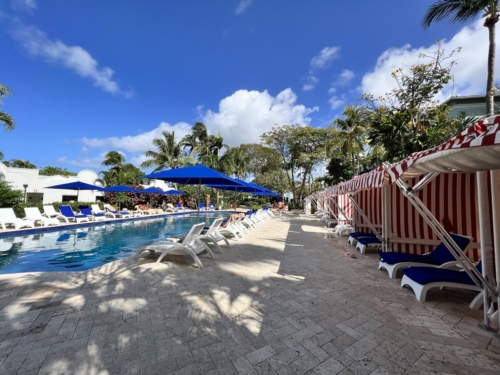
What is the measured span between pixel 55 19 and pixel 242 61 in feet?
32.1

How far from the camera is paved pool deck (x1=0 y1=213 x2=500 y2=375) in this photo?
2121mm

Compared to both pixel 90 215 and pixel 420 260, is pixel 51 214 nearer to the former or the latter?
pixel 90 215

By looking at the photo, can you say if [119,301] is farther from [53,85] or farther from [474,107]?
[474,107]

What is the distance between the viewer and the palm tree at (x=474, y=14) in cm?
840

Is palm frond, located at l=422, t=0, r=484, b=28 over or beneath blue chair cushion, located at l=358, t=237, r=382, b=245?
over

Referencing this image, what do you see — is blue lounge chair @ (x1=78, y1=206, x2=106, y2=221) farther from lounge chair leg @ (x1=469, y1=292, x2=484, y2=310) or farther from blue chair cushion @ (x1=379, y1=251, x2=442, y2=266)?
lounge chair leg @ (x1=469, y1=292, x2=484, y2=310)

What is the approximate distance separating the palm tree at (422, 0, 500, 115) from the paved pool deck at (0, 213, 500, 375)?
28.9 ft

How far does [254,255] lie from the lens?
21.2 ft

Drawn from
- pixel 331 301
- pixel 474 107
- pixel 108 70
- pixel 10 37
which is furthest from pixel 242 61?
pixel 474 107

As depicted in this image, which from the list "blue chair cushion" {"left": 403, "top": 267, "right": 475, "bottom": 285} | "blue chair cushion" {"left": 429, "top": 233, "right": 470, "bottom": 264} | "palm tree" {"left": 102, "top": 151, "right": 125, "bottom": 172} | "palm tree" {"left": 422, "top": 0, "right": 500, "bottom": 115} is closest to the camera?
"blue chair cushion" {"left": 403, "top": 267, "right": 475, "bottom": 285}

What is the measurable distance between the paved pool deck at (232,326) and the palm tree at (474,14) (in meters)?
8.82

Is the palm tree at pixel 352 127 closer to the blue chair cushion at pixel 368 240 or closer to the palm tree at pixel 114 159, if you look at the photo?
the blue chair cushion at pixel 368 240

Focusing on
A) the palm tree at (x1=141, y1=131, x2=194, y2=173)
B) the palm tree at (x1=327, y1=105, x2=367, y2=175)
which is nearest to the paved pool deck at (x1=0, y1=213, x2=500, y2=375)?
the palm tree at (x1=327, y1=105, x2=367, y2=175)

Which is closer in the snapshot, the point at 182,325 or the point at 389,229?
the point at 182,325
